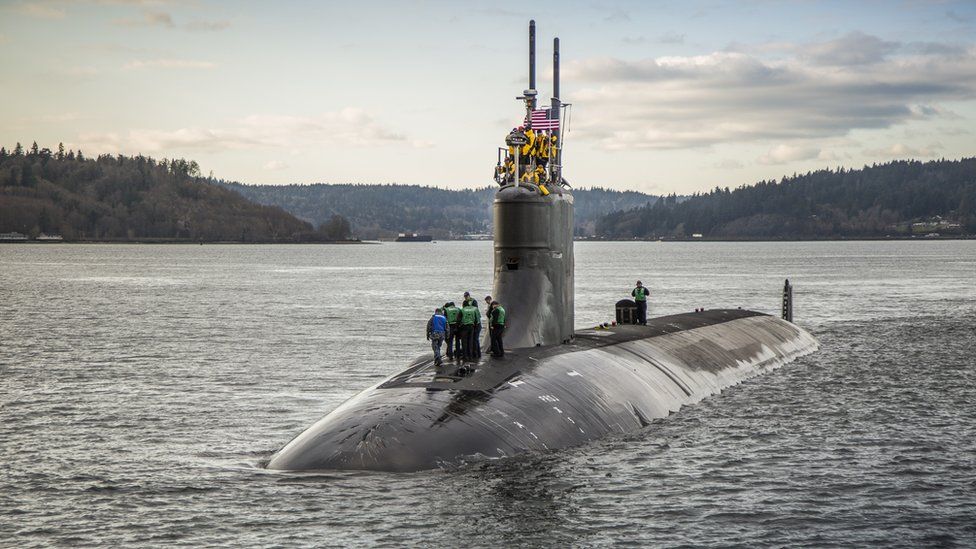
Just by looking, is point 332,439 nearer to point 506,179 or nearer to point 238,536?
point 238,536

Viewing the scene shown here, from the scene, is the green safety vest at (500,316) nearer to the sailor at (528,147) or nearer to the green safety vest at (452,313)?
the green safety vest at (452,313)

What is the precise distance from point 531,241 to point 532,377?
4.24m

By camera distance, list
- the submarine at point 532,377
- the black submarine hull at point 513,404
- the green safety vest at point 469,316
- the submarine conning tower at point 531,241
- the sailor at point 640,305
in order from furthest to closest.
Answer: the sailor at point 640,305, the submarine conning tower at point 531,241, the green safety vest at point 469,316, the submarine at point 532,377, the black submarine hull at point 513,404

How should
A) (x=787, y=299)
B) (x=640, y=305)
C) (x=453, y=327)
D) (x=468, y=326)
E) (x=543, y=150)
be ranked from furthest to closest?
(x=787, y=299) < (x=640, y=305) < (x=543, y=150) < (x=453, y=327) < (x=468, y=326)

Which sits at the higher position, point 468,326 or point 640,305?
point 468,326

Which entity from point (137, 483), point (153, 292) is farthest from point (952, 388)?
point (153, 292)

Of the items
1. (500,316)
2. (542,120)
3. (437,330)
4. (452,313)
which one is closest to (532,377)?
(500,316)

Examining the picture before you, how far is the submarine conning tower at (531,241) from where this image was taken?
87.5 ft

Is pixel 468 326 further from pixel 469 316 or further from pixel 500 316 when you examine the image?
pixel 500 316

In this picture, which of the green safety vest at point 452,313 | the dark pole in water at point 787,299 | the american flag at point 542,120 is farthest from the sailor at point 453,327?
the dark pole in water at point 787,299

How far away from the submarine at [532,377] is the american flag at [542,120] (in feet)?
0.09

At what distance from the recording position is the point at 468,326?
24.9 m

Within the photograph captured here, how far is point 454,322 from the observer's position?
24.9 m

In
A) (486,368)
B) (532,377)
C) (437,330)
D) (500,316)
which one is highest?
(500,316)
